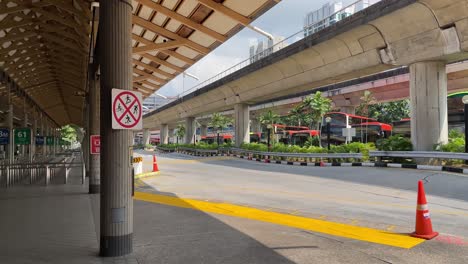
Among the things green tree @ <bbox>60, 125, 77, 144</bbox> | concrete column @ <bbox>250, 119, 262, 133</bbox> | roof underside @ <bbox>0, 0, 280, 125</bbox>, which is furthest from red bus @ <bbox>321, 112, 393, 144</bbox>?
green tree @ <bbox>60, 125, 77, 144</bbox>

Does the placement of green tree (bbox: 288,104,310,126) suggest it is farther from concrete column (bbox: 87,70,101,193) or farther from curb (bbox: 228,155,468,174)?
concrete column (bbox: 87,70,101,193)

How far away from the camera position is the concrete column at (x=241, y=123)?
38.7 meters

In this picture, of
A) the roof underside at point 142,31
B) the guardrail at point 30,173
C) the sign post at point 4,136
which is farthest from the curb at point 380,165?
the sign post at point 4,136

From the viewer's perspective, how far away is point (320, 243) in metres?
6.40

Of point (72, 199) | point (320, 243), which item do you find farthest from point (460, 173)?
point (72, 199)

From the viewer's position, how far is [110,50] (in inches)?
223

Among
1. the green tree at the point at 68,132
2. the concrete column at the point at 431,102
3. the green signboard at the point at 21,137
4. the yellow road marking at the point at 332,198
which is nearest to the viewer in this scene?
the yellow road marking at the point at 332,198

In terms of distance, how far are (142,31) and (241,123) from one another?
2590 cm

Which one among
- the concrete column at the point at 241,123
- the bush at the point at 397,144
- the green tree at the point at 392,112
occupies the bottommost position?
the bush at the point at 397,144

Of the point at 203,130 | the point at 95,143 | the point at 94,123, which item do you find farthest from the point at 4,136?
the point at 203,130

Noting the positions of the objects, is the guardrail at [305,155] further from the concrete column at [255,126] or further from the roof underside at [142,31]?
the concrete column at [255,126]

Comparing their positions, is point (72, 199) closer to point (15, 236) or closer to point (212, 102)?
point (15, 236)

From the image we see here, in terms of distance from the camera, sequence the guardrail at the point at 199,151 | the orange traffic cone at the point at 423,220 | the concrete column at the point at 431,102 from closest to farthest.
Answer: the orange traffic cone at the point at 423,220, the concrete column at the point at 431,102, the guardrail at the point at 199,151

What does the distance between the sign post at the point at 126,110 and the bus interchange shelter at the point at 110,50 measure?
0.38ft
